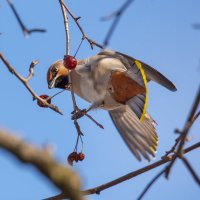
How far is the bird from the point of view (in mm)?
4250

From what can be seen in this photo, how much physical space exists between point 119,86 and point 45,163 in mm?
3622

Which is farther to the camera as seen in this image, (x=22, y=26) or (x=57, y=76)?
(x=57, y=76)

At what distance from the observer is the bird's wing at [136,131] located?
3705mm

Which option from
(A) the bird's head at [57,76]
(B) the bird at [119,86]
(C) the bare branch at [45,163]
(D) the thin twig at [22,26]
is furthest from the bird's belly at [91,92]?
(C) the bare branch at [45,163]

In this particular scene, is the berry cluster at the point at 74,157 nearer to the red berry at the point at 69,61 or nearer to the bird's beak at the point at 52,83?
the red berry at the point at 69,61

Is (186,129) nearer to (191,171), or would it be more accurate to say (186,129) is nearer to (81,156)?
(191,171)

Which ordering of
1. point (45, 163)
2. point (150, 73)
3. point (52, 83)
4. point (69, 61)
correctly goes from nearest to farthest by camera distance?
point (45, 163) → point (69, 61) → point (150, 73) → point (52, 83)

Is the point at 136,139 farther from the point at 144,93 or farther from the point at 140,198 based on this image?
the point at 140,198

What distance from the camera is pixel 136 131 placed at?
14.9ft

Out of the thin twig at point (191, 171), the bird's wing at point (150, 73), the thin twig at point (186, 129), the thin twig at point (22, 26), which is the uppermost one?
the bird's wing at point (150, 73)

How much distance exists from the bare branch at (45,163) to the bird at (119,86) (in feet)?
10.1

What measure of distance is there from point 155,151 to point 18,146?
2925mm

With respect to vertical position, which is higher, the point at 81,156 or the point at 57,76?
the point at 57,76

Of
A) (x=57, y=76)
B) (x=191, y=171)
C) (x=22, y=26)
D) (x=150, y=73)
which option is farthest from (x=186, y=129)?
(x=57, y=76)
